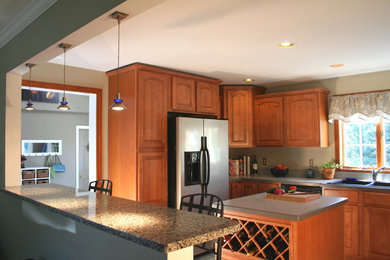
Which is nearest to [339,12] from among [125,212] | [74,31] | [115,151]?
[74,31]

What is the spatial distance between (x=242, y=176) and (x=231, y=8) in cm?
326

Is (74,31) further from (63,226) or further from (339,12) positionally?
(339,12)

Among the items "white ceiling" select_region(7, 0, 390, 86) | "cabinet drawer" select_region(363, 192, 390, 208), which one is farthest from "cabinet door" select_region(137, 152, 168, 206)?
"cabinet drawer" select_region(363, 192, 390, 208)


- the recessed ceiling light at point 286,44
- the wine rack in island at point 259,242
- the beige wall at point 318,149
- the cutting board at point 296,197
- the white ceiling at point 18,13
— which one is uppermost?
the white ceiling at point 18,13

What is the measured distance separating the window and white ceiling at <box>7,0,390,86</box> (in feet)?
2.54

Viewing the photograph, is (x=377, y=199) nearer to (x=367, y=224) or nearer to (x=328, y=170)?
(x=367, y=224)

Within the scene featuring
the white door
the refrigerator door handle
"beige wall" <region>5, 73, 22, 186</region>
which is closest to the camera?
"beige wall" <region>5, 73, 22, 186</region>

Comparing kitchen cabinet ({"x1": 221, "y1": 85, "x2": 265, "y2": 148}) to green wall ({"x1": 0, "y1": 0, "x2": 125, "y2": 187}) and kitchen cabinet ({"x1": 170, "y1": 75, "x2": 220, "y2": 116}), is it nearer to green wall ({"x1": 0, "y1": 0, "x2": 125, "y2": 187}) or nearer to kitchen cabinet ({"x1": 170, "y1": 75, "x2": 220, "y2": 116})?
kitchen cabinet ({"x1": 170, "y1": 75, "x2": 220, "y2": 116})

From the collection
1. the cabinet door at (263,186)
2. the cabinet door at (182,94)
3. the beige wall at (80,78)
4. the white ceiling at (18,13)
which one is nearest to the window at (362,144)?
the cabinet door at (263,186)

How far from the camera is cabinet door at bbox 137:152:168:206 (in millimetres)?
3826

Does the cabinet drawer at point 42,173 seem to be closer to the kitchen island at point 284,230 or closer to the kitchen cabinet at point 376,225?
the kitchen island at point 284,230

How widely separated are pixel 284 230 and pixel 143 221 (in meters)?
1.33

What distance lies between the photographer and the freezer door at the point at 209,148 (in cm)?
399

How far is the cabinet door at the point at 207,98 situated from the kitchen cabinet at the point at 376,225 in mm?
2244
